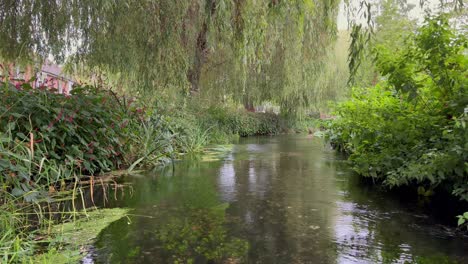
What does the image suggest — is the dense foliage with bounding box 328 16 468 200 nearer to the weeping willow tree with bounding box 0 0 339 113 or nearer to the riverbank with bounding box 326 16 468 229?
the riverbank with bounding box 326 16 468 229

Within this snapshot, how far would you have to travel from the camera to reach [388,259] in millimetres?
→ 2691

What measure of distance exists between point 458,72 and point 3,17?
19.1 feet

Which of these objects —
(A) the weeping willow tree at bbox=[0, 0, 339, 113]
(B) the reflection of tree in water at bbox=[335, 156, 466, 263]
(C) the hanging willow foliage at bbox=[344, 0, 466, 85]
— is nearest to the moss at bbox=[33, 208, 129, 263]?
(B) the reflection of tree in water at bbox=[335, 156, 466, 263]

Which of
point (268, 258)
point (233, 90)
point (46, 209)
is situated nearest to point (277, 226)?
point (268, 258)

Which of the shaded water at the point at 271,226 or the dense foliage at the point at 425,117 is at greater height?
the dense foliage at the point at 425,117

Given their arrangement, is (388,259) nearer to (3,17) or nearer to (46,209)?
(46,209)

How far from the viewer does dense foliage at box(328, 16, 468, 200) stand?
3.76 m

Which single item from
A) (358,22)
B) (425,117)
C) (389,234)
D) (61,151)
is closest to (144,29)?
(61,151)

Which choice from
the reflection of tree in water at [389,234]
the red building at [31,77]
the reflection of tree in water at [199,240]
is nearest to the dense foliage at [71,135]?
the red building at [31,77]

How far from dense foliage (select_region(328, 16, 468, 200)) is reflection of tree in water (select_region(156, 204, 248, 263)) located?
1.99 m

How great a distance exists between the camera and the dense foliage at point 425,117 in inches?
148

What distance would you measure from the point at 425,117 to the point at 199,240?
2874mm

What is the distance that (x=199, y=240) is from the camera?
3045mm

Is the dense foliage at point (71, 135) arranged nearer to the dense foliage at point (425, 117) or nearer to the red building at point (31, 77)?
the red building at point (31, 77)
